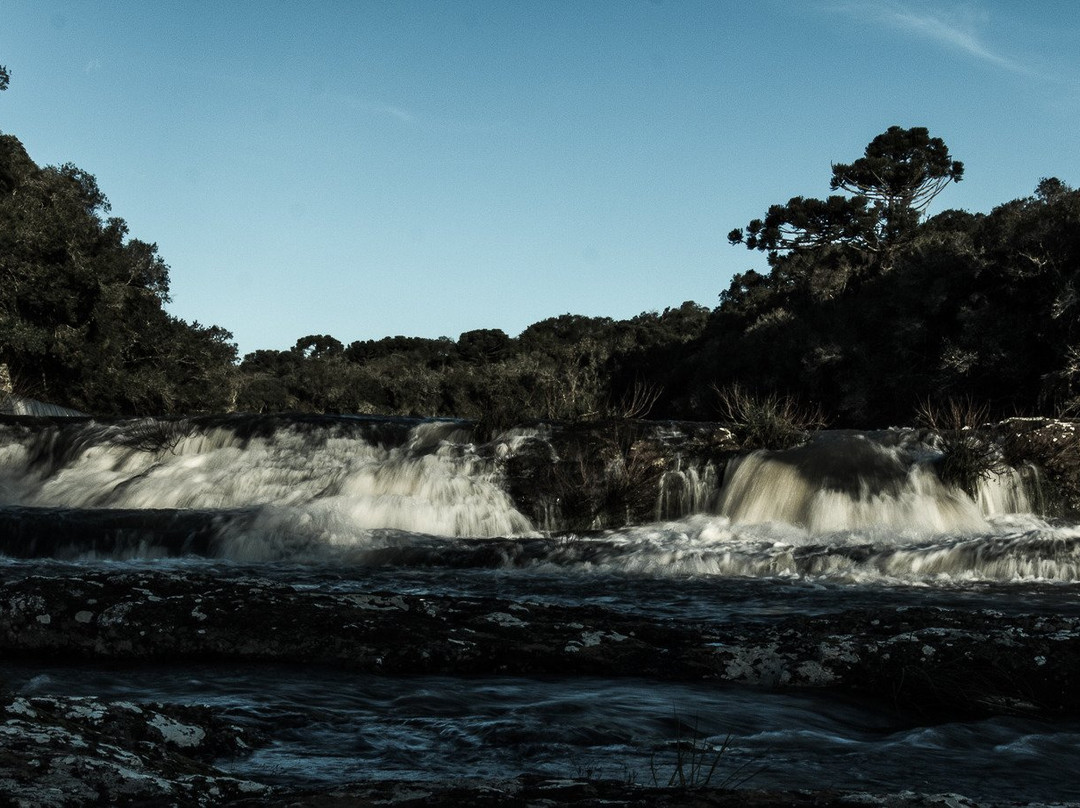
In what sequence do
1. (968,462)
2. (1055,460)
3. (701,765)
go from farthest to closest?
(1055,460) → (968,462) → (701,765)

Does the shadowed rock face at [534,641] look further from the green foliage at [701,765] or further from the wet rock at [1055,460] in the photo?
the wet rock at [1055,460]

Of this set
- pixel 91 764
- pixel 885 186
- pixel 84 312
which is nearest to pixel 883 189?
pixel 885 186

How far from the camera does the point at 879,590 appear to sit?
10.1 m

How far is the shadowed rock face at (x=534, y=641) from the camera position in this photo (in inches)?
188

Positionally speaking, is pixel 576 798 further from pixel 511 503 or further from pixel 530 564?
pixel 511 503

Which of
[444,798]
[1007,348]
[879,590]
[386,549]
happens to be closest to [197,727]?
[444,798]

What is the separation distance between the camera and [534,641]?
5.23 m

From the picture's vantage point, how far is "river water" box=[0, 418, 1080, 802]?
12.6ft

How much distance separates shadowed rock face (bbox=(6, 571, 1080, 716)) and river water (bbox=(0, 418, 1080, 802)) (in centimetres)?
16

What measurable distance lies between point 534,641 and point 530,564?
271 inches

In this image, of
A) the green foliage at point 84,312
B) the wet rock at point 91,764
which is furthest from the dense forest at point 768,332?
the wet rock at point 91,764

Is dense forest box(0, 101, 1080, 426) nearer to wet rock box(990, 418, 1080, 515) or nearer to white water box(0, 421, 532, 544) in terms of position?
white water box(0, 421, 532, 544)

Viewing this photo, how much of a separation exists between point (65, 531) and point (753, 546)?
8020mm

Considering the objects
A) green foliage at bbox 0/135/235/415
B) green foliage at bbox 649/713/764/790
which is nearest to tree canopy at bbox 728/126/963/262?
green foliage at bbox 0/135/235/415
